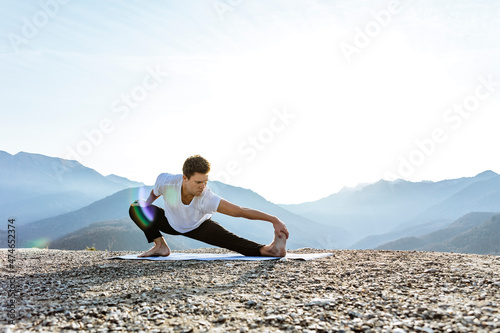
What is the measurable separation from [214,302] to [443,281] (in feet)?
9.66

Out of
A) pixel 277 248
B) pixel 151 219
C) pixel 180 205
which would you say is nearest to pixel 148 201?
pixel 151 219

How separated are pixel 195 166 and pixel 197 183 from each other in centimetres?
30

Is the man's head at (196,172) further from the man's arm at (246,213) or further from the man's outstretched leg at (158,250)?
the man's outstretched leg at (158,250)

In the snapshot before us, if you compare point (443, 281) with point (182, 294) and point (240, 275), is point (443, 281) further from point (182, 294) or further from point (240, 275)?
point (182, 294)

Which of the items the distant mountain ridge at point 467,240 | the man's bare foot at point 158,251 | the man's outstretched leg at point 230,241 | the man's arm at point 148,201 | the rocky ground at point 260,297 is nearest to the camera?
the rocky ground at point 260,297

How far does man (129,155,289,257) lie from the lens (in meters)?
6.77

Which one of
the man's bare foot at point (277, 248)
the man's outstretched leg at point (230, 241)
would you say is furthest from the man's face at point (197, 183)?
the man's bare foot at point (277, 248)

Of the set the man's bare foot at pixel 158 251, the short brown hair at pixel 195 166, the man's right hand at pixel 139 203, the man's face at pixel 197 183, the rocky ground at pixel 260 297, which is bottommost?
the rocky ground at pixel 260 297

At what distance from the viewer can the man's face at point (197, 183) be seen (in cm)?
672

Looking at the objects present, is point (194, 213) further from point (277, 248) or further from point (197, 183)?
point (277, 248)

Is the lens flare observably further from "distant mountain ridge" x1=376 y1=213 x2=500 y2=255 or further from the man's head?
"distant mountain ridge" x1=376 y1=213 x2=500 y2=255

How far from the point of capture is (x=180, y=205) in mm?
7164

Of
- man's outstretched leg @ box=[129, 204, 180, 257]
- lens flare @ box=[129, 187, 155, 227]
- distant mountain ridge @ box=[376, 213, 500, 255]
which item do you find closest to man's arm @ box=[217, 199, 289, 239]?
man's outstretched leg @ box=[129, 204, 180, 257]

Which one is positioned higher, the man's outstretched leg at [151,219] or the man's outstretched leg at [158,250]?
the man's outstretched leg at [151,219]
